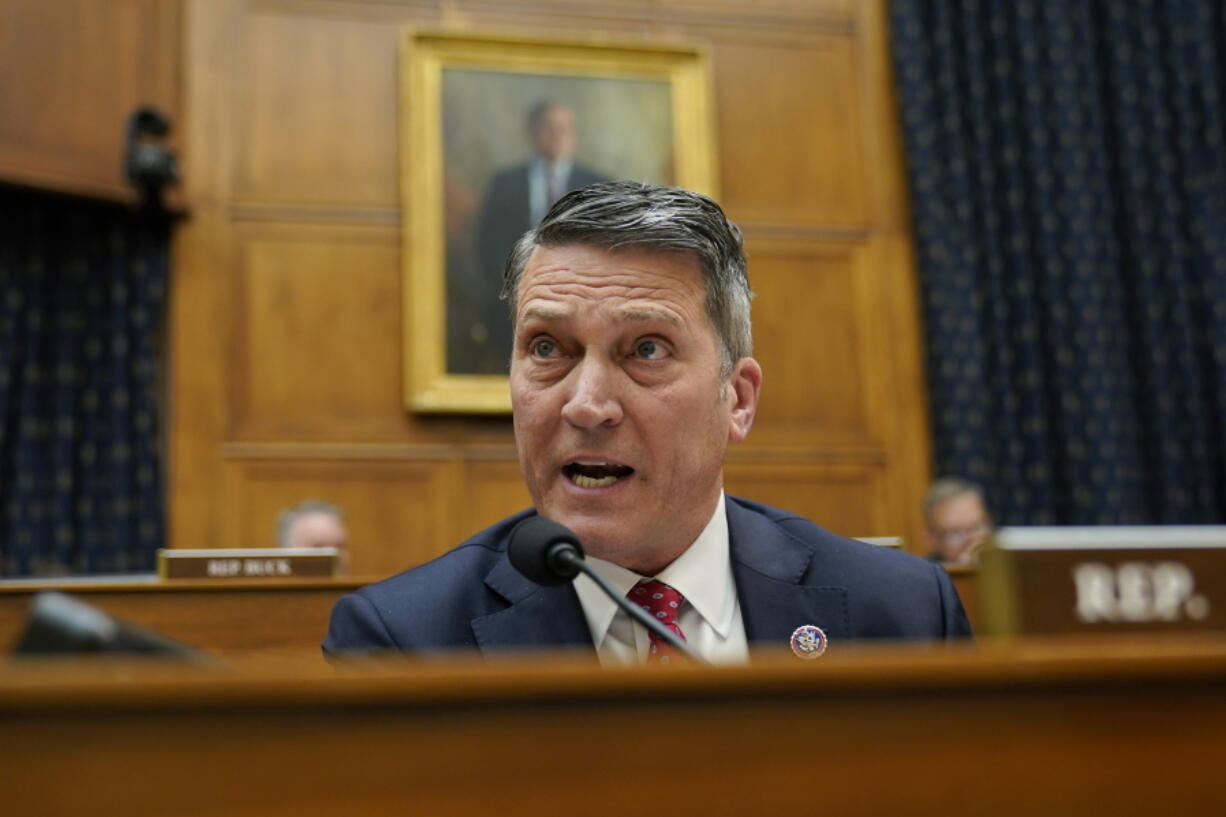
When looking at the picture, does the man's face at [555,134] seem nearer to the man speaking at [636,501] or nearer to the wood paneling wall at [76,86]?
the wood paneling wall at [76,86]

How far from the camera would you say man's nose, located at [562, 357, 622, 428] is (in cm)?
203

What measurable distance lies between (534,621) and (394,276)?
4.97 meters

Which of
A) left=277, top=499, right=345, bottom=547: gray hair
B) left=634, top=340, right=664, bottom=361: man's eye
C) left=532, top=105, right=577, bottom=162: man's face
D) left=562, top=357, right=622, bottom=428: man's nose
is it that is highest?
left=532, top=105, right=577, bottom=162: man's face

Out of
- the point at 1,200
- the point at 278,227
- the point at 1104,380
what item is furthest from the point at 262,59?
the point at 1104,380

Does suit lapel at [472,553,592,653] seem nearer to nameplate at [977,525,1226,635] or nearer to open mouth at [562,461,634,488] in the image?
open mouth at [562,461,634,488]

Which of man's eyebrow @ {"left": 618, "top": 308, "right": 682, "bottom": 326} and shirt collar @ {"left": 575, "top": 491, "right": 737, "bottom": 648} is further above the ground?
man's eyebrow @ {"left": 618, "top": 308, "right": 682, "bottom": 326}

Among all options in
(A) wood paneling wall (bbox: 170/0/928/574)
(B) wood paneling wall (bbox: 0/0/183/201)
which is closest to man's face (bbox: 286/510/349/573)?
(A) wood paneling wall (bbox: 170/0/928/574)

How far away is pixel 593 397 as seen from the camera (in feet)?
6.68

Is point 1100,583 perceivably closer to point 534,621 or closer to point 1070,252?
point 534,621

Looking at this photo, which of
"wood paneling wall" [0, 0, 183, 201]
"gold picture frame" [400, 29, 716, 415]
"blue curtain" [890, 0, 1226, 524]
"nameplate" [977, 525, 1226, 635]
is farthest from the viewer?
"blue curtain" [890, 0, 1226, 524]

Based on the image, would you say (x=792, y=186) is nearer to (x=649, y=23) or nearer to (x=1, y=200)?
(x=649, y=23)

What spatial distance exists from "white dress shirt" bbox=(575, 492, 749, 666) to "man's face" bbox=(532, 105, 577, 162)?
5.06 meters

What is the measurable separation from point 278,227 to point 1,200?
4.17 feet

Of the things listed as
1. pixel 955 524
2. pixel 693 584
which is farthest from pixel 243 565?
pixel 955 524
